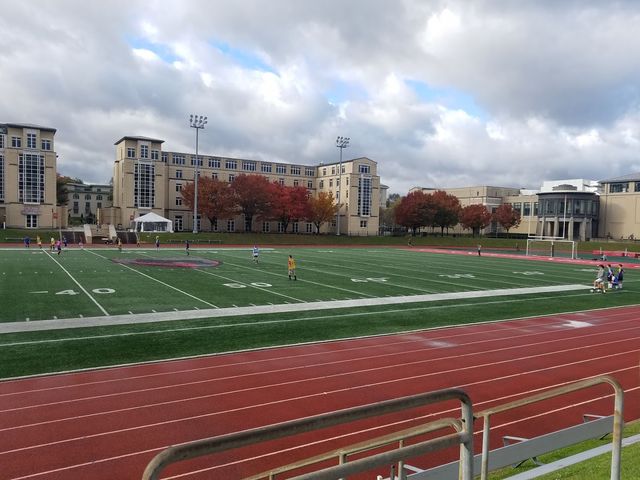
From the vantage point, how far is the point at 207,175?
311 ft

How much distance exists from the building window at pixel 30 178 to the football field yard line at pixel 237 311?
224 feet

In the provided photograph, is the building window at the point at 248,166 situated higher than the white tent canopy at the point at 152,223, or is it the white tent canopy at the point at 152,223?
the building window at the point at 248,166

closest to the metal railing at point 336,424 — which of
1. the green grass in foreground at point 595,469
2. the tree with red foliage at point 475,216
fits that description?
the green grass in foreground at point 595,469

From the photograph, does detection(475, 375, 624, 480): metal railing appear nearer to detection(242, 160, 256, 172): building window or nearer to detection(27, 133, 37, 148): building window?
detection(27, 133, 37, 148): building window

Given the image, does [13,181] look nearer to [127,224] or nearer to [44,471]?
[127,224]

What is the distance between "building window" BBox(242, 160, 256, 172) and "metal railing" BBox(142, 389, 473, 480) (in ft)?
323

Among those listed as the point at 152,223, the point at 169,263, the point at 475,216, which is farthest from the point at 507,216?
the point at 169,263

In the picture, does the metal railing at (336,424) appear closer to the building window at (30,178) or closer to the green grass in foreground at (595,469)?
the green grass in foreground at (595,469)

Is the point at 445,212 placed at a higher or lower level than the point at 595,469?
higher

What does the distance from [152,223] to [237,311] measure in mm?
56336

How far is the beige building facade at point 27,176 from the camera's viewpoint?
73.4 meters

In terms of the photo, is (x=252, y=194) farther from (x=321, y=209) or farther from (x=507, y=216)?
(x=507, y=216)

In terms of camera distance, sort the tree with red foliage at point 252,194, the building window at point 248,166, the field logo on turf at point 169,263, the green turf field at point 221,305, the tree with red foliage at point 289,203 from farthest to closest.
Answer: the building window at point 248,166 < the tree with red foliage at point 289,203 < the tree with red foliage at point 252,194 < the field logo on turf at point 169,263 < the green turf field at point 221,305

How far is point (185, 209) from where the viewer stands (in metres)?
92.4
